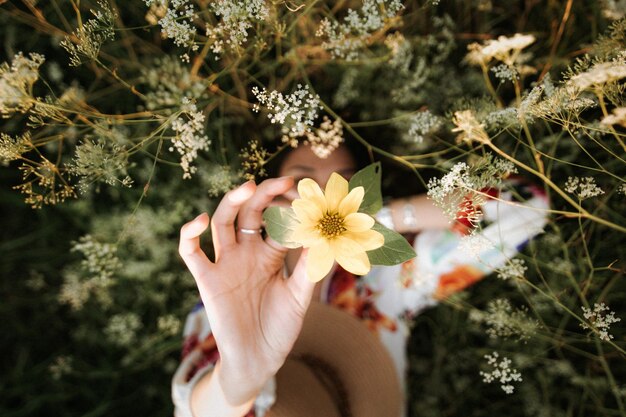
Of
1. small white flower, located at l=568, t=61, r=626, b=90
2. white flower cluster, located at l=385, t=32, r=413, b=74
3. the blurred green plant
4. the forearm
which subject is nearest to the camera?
small white flower, located at l=568, t=61, r=626, b=90

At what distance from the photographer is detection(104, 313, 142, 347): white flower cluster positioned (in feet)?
4.55

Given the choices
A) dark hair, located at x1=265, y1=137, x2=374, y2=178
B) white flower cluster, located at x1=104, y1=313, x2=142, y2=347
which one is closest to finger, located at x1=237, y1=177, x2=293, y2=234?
dark hair, located at x1=265, y1=137, x2=374, y2=178

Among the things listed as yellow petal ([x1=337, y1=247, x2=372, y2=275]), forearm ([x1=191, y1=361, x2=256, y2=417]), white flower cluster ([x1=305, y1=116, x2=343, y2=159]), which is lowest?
forearm ([x1=191, y1=361, x2=256, y2=417])

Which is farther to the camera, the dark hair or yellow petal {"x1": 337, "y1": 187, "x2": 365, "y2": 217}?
the dark hair

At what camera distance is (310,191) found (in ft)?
2.06

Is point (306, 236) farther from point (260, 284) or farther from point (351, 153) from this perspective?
point (351, 153)

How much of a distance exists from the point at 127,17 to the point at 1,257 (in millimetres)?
880

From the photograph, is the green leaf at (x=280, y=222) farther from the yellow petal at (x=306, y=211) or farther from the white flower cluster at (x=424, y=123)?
the white flower cluster at (x=424, y=123)

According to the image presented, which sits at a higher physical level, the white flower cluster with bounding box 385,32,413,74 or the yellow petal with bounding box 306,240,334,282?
the white flower cluster with bounding box 385,32,413,74

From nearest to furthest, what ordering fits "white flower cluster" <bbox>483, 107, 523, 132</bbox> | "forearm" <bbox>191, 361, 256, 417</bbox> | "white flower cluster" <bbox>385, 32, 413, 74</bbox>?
"white flower cluster" <bbox>483, 107, 523, 132</bbox> → "forearm" <bbox>191, 361, 256, 417</bbox> → "white flower cluster" <bbox>385, 32, 413, 74</bbox>

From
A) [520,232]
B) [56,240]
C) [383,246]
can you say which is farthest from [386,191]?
[56,240]

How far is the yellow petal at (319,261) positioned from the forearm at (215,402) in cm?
29

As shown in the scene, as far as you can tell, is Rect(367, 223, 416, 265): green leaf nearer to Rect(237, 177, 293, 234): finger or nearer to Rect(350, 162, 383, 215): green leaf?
Rect(350, 162, 383, 215): green leaf

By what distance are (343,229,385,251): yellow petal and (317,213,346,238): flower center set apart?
11 millimetres
